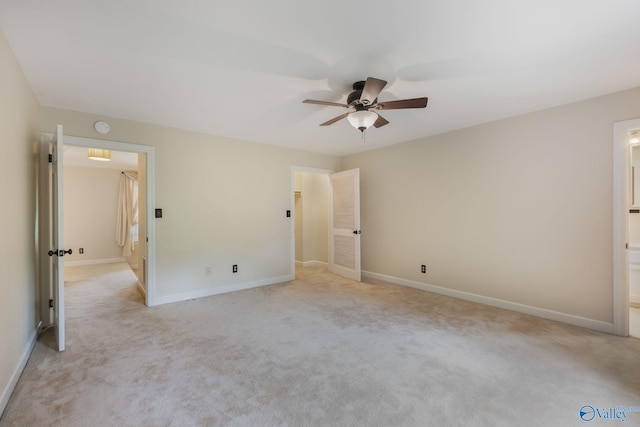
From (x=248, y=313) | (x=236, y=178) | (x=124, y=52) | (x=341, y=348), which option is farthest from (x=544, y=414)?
(x=236, y=178)

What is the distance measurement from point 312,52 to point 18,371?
3.13 meters

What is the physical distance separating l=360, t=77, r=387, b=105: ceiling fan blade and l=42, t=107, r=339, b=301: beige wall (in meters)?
2.64

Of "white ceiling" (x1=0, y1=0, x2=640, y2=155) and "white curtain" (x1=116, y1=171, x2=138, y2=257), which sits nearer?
"white ceiling" (x1=0, y1=0, x2=640, y2=155)

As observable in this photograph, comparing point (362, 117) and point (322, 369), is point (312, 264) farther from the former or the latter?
point (362, 117)

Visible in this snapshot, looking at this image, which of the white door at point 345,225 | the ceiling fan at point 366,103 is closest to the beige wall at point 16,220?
the ceiling fan at point 366,103

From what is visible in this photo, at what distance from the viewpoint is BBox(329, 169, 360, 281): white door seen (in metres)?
4.83

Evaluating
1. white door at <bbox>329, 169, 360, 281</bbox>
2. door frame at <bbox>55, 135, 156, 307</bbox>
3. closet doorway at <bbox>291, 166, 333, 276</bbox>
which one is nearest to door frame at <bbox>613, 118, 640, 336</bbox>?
white door at <bbox>329, 169, 360, 281</bbox>

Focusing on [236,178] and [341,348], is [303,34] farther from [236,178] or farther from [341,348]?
[236,178]

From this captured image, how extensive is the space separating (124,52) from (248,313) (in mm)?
2746

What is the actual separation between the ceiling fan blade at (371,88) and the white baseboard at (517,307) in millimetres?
2964

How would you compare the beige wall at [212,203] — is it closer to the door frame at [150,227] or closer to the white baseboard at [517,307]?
the door frame at [150,227]

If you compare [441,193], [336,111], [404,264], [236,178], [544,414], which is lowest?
[544,414]

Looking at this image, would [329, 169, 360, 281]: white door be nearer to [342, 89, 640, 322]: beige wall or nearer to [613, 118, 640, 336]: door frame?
[342, 89, 640, 322]: beige wall

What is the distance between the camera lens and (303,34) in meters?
1.78
